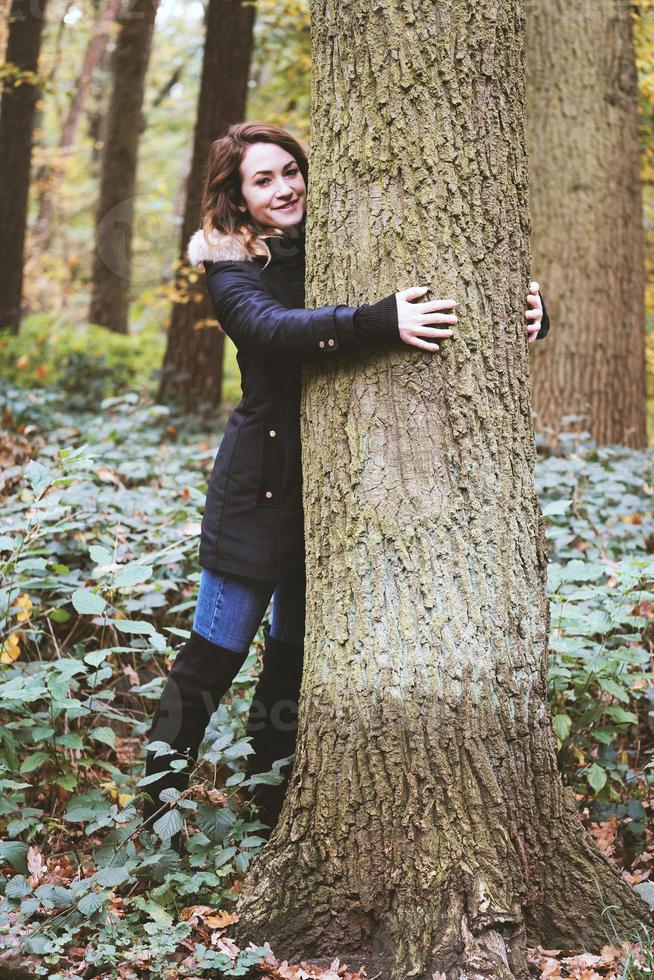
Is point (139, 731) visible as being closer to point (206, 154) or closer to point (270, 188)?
point (270, 188)

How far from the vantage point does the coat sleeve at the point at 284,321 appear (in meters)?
2.21

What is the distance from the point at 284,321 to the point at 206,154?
6.28 meters

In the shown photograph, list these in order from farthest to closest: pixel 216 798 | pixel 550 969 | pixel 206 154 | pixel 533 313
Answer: pixel 206 154
pixel 216 798
pixel 533 313
pixel 550 969

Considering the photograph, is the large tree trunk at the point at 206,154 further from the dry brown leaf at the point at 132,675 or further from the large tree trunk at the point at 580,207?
the dry brown leaf at the point at 132,675

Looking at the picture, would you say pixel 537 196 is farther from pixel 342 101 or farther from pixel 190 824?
pixel 190 824

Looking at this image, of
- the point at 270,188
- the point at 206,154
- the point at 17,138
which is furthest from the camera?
the point at 17,138

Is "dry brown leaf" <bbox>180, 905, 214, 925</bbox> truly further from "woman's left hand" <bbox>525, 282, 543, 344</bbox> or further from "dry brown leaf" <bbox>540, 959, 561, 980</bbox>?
"woman's left hand" <bbox>525, 282, 543, 344</bbox>

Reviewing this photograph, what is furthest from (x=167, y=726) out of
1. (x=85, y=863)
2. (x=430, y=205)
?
(x=430, y=205)

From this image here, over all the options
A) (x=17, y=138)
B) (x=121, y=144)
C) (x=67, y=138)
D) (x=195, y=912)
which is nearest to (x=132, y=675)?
(x=195, y=912)

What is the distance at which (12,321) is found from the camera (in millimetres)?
11016

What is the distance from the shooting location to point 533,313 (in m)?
2.49

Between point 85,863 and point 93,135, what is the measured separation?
22637 mm

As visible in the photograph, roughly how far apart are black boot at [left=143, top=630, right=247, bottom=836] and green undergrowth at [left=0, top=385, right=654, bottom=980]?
113mm

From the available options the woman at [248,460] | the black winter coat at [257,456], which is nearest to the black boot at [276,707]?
the woman at [248,460]
